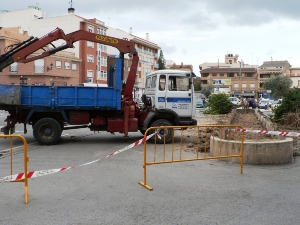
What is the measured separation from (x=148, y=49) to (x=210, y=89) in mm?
18814

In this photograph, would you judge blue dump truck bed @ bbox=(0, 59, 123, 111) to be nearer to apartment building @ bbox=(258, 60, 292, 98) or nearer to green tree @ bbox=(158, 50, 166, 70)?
apartment building @ bbox=(258, 60, 292, 98)

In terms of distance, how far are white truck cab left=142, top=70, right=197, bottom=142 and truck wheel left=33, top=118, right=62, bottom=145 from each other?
2.97 metres

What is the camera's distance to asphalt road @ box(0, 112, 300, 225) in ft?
16.5

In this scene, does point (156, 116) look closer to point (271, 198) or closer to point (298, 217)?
point (271, 198)

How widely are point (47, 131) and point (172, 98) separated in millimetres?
4389

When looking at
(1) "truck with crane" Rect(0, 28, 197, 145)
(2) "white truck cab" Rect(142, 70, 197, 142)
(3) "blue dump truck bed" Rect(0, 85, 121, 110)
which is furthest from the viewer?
(2) "white truck cab" Rect(142, 70, 197, 142)

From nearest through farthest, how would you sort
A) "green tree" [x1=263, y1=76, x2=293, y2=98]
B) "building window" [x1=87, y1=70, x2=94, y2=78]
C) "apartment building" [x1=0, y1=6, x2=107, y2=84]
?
"apartment building" [x1=0, y1=6, x2=107, y2=84], "building window" [x1=87, y1=70, x2=94, y2=78], "green tree" [x1=263, y1=76, x2=293, y2=98]

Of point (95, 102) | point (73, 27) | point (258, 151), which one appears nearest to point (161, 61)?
point (73, 27)

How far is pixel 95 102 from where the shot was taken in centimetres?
1179

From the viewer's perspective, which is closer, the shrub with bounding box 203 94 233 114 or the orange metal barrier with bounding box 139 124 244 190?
the orange metal barrier with bounding box 139 124 244 190

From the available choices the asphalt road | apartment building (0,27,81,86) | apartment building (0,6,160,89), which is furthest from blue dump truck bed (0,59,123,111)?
apartment building (0,6,160,89)

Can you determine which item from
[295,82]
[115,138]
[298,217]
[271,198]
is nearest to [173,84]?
[115,138]

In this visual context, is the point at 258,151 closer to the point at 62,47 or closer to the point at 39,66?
the point at 62,47

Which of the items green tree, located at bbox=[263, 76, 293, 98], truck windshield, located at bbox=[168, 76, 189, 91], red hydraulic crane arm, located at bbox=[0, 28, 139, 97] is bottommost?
truck windshield, located at bbox=[168, 76, 189, 91]
